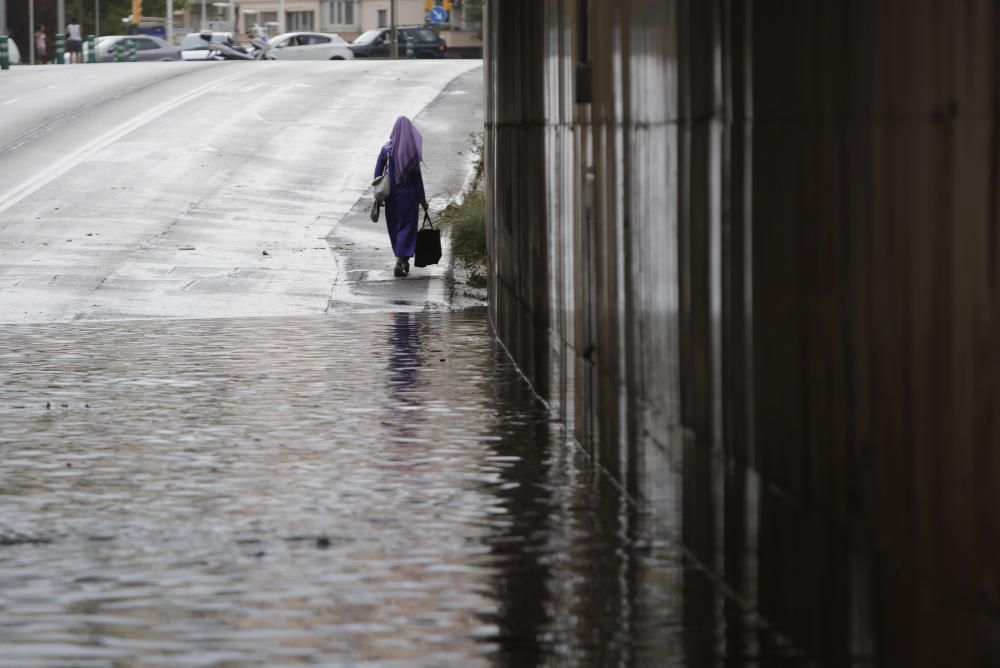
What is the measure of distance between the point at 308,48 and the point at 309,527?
69.7m

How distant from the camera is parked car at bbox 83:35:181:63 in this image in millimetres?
73875

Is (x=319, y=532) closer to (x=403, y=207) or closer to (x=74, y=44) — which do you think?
(x=403, y=207)

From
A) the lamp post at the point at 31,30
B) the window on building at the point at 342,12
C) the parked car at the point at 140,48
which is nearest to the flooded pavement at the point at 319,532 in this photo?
the parked car at the point at 140,48

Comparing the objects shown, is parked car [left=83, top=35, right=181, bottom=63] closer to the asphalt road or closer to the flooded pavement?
the asphalt road

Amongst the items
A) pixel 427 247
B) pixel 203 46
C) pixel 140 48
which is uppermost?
pixel 203 46

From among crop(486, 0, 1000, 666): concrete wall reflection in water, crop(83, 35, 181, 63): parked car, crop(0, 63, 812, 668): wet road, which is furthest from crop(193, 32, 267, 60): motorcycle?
crop(486, 0, 1000, 666): concrete wall reflection in water

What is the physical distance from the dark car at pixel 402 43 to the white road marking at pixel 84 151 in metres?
33.3

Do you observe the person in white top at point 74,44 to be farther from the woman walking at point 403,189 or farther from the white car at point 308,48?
the woman walking at point 403,189

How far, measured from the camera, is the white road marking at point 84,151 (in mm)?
27703

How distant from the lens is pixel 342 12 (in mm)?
118500

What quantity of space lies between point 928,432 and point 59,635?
9.38 ft

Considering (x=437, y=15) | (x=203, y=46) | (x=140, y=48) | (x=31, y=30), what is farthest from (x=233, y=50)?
(x=437, y=15)

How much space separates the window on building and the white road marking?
74.5 meters

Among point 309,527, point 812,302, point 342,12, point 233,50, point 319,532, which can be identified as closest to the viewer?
point 812,302
